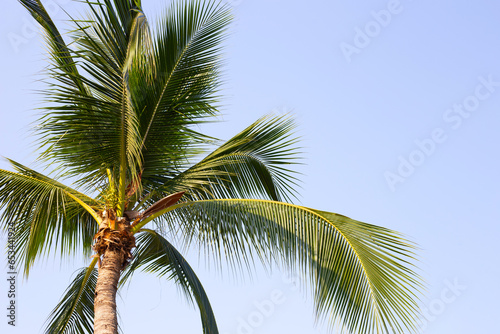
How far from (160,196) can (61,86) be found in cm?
176

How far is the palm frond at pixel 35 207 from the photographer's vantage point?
6.32 metres

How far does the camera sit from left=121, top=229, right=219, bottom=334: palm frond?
6.34 metres

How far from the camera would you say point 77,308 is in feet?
23.0

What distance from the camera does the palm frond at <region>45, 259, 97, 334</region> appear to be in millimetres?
6840

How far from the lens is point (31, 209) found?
641 cm

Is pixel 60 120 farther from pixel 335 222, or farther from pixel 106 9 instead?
pixel 335 222

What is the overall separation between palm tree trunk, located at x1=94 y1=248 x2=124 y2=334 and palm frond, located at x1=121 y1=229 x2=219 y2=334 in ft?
2.14

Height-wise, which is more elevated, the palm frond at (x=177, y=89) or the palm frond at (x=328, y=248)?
the palm frond at (x=177, y=89)

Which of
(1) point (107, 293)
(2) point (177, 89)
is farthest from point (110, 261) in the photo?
(2) point (177, 89)

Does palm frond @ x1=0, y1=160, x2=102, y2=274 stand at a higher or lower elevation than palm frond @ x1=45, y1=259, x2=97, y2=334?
higher

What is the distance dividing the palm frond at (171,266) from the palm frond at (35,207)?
0.89m

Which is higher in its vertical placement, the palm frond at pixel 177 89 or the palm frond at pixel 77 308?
the palm frond at pixel 177 89

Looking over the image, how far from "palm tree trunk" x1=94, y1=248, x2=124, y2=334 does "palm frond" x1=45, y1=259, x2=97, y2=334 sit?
1103 mm

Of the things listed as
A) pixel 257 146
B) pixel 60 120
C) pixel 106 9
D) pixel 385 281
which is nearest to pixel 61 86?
pixel 60 120
